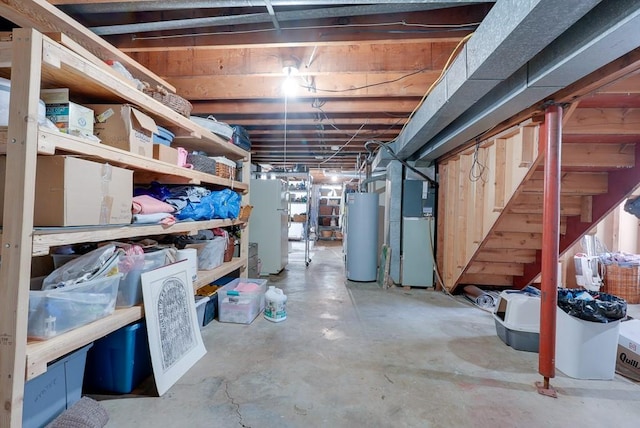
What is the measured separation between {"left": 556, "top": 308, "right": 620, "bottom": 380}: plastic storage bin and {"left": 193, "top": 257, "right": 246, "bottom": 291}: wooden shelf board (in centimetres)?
272

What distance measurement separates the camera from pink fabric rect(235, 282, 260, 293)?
118 inches

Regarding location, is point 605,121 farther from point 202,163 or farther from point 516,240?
point 202,163

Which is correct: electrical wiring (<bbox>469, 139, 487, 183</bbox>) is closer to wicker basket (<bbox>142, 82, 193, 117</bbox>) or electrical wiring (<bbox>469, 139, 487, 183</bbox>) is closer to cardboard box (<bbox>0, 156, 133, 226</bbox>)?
wicker basket (<bbox>142, 82, 193, 117</bbox>)

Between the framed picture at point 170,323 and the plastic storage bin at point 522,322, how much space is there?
243 centimetres

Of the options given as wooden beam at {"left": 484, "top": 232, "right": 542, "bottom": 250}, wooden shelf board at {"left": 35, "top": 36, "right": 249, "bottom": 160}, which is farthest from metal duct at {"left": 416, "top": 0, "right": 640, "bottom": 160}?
wooden shelf board at {"left": 35, "top": 36, "right": 249, "bottom": 160}

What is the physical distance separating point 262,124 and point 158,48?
169 centimetres

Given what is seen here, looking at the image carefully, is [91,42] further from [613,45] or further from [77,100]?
[613,45]

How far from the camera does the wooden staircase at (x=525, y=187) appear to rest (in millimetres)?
2096

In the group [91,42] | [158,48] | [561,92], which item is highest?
[158,48]

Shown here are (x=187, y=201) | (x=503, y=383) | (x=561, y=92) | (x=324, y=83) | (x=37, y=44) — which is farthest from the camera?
(x=324, y=83)

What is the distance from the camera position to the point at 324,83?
2908 millimetres

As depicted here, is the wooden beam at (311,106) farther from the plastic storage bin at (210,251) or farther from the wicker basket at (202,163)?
the plastic storage bin at (210,251)

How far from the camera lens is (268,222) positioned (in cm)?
491

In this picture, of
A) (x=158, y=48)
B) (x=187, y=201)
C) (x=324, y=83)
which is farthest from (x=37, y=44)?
(x=324, y=83)
